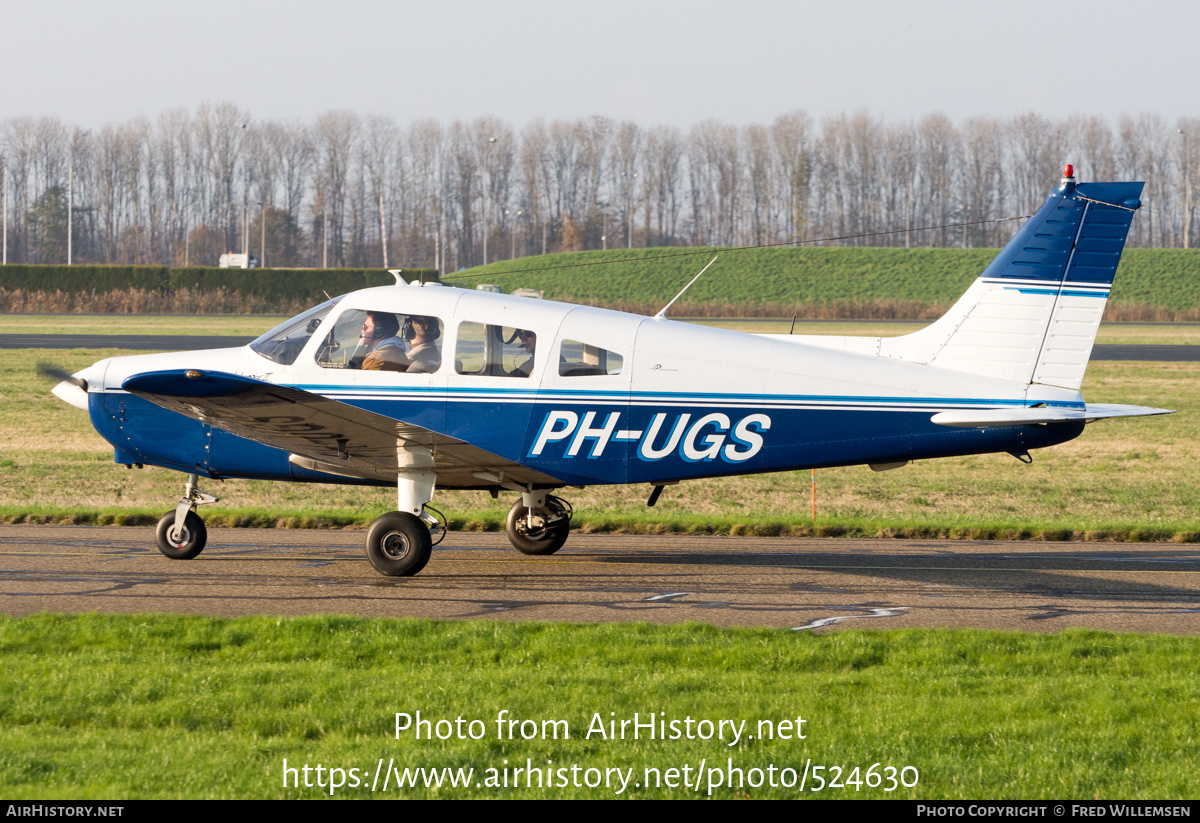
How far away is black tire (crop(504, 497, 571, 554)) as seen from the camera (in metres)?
11.6

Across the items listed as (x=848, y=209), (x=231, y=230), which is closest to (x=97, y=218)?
(x=231, y=230)

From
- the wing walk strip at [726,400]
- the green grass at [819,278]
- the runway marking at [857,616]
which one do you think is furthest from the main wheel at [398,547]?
the green grass at [819,278]

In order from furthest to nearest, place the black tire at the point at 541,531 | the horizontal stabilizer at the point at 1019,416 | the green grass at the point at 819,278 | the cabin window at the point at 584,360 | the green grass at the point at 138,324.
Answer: the green grass at the point at 819,278, the green grass at the point at 138,324, the black tire at the point at 541,531, the cabin window at the point at 584,360, the horizontal stabilizer at the point at 1019,416

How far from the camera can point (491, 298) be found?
10445 mm

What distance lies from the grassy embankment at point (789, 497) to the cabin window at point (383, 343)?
11.0ft

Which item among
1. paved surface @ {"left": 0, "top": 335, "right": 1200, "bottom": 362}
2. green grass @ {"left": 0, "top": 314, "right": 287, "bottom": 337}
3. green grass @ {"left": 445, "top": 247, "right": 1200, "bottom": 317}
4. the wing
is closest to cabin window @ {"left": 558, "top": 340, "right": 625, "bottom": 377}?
the wing

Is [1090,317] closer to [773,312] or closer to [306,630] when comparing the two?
[306,630]

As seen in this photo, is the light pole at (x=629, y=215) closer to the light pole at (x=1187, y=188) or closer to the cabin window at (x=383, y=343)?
the light pole at (x=1187, y=188)

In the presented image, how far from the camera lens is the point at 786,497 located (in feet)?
55.2

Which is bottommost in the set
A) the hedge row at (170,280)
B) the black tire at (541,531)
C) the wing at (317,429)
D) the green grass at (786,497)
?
the green grass at (786,497)

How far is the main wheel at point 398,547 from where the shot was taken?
33.3 ft

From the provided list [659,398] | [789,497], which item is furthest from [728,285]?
[659,398]

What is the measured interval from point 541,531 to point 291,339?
308 centimetres

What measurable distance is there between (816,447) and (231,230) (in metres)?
119
